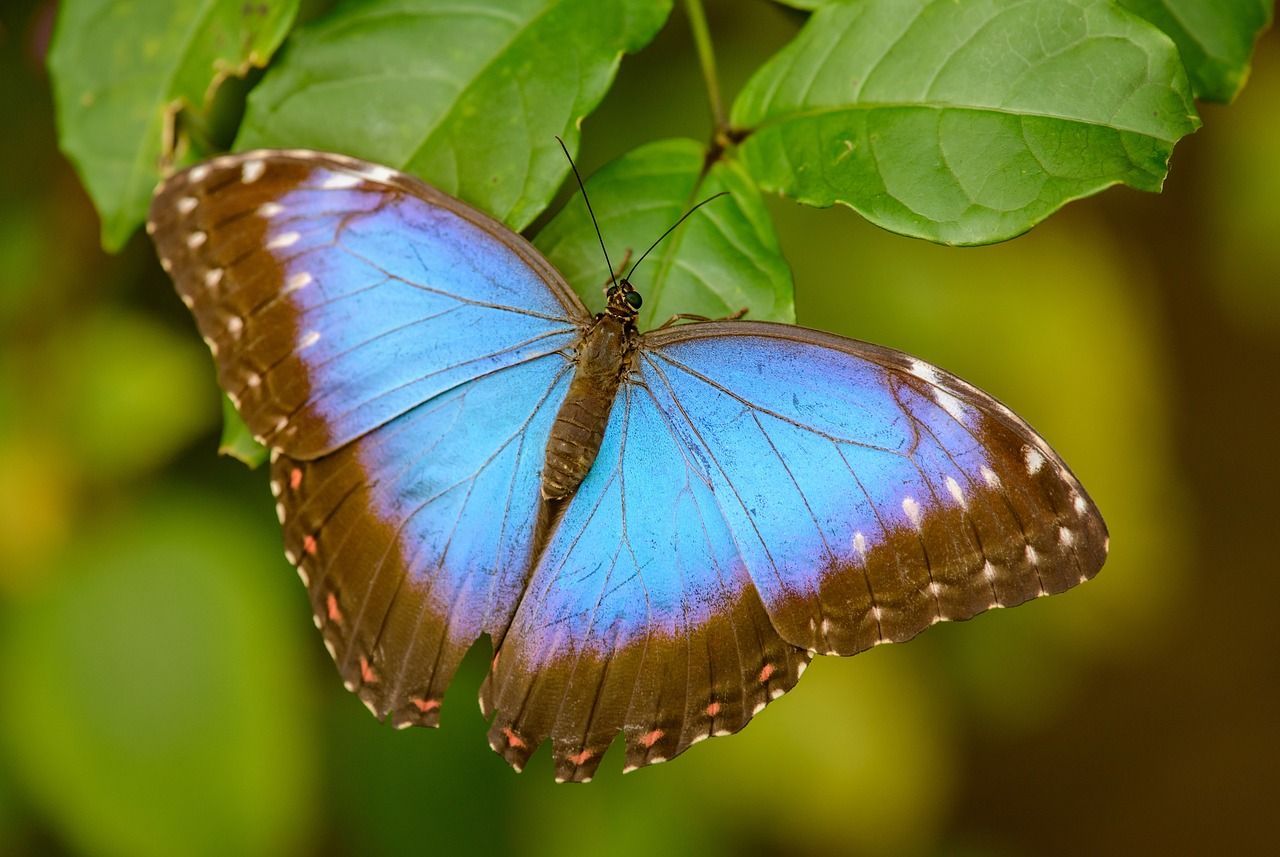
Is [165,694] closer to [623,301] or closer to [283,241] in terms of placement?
[283,241]

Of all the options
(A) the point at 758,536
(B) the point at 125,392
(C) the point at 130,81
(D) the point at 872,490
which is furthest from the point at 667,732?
(B) the point at 125,392

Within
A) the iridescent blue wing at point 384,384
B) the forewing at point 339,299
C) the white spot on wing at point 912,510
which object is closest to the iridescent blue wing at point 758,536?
the white spot on wing at point 912,510

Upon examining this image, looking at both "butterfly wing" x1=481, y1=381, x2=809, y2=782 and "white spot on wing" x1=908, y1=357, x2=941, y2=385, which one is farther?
"butterfly wing" x1=481, y1=381, x2=809, y2=782

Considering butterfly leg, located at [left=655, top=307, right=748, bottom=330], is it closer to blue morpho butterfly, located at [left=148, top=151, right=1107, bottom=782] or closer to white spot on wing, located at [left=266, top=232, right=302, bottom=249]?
blue morpho butterfly, located at [left=148, top=151, right=1107, bottom=782]

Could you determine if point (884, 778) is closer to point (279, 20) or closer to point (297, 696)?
point (297, 696)

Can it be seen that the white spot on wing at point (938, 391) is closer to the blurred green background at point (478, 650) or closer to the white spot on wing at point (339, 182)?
the blurred green background at point (478, 650)

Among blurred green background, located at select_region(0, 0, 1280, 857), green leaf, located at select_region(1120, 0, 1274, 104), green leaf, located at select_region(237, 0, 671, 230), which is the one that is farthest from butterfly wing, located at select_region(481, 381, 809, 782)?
green leaf, located at select_region(1120, 0, 1274, 104)

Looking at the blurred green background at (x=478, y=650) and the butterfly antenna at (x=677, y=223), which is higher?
the butterfly antenna at (x=677, y=223)
